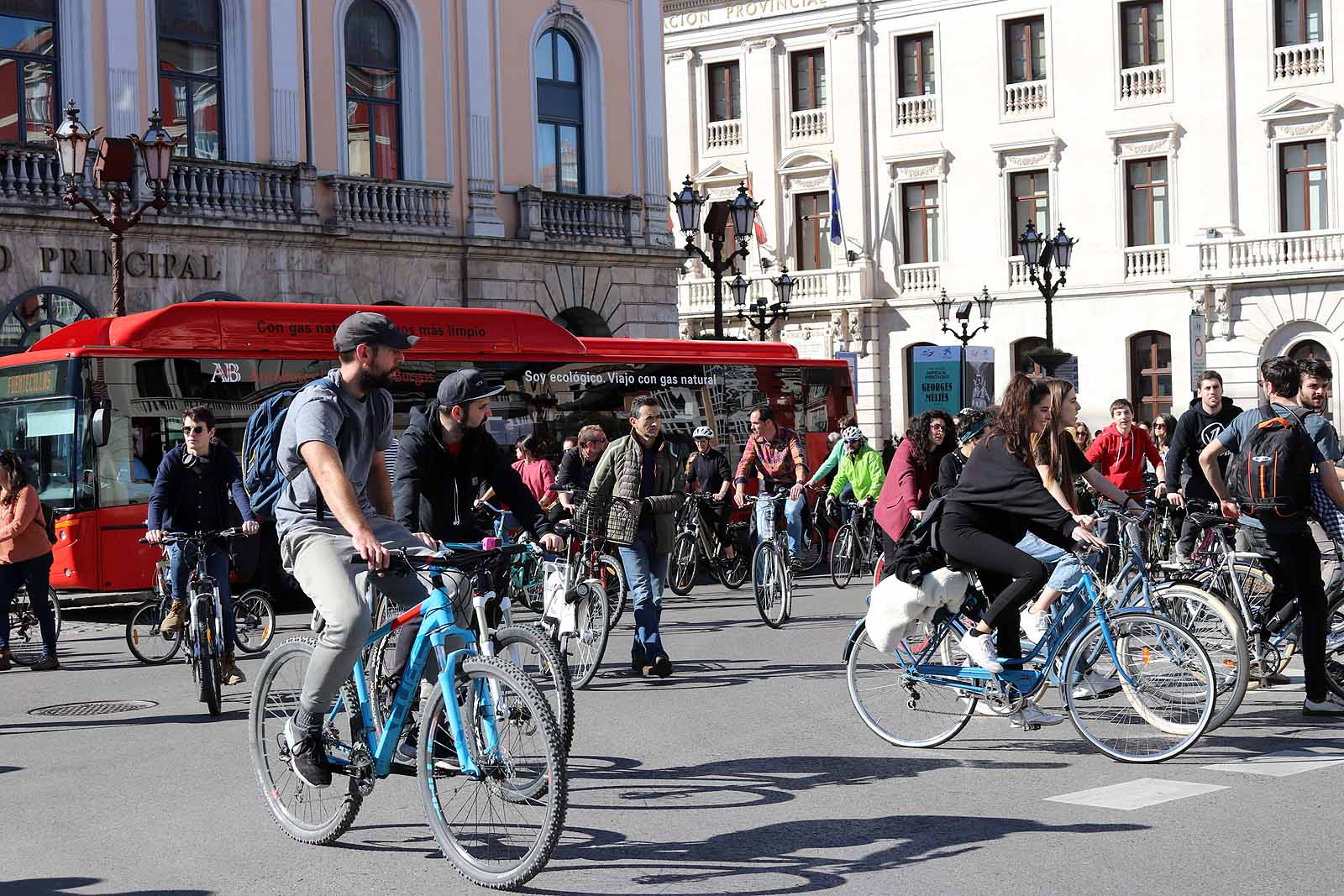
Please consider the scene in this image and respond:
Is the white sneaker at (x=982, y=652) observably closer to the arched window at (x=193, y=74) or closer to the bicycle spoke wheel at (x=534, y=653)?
the bicycle spoke wheel at (x=534, y=653)

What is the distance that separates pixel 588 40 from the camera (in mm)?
33188

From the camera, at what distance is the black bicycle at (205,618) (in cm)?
1047

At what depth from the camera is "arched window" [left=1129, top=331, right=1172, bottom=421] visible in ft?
154

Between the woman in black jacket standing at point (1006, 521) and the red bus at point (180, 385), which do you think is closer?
the woman in black jacket standing at point (1006, 521)

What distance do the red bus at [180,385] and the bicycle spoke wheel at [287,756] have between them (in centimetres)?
1092

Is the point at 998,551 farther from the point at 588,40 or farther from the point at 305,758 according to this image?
the point at 588,40

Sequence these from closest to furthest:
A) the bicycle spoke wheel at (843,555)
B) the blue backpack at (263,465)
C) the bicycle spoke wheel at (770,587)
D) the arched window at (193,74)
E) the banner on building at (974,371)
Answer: the blue backpack at (263,465) < the bicycle spoke wheel at (770,587) < the bicycle spoke wheel at (843,555) < the arched window at (193,74) < the banner on building at (974,371)

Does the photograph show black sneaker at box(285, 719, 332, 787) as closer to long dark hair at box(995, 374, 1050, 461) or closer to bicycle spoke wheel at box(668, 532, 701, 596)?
long dark hair at box(995, 374, 1050, 461)

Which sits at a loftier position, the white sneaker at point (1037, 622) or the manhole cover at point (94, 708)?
the white sneaker at point (1037, 622)

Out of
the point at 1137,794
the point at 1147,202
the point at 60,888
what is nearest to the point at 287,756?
the point at 60,888

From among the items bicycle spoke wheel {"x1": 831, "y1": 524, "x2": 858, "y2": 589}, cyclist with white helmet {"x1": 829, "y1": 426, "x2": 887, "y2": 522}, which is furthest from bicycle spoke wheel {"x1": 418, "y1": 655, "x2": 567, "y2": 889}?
bicycle spoke wheel {"x1": 831, "y1": 524, "x2": 858, "y2": 589}

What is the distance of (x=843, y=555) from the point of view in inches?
790

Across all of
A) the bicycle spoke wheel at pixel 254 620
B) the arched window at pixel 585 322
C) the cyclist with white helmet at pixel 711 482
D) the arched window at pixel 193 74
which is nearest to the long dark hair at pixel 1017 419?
the bicycle spoke wheel at pixel 254 620

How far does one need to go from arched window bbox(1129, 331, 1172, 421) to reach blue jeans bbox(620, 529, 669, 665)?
36912 millimetres
